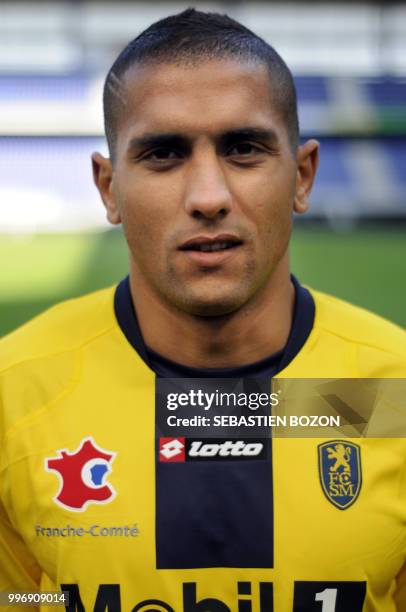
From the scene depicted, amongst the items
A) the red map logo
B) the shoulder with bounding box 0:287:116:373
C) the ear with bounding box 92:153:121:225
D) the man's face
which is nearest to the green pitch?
the shoulder with bounding box 0:287:116:373

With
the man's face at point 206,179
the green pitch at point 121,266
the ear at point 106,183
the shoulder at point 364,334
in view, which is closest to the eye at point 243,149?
the man's face at point 206,179

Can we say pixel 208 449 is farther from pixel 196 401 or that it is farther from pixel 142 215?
pixel 142 215

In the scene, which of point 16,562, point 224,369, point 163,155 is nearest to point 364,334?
point 224,369

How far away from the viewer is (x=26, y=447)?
4.46 ft

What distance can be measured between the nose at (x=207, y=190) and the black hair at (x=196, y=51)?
175 mm

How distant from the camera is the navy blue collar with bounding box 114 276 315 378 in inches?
55.9

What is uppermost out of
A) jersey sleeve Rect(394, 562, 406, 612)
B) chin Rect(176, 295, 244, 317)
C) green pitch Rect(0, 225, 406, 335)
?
chin Rect(176, 295, 244, 317)

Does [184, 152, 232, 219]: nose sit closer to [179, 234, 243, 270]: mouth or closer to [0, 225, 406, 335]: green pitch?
[179, 234, 243, 270]: mouth

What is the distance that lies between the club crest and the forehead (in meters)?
0.54

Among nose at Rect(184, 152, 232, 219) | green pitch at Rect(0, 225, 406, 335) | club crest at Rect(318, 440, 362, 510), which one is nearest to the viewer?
nose at Rect(184, 152, 232, 219)

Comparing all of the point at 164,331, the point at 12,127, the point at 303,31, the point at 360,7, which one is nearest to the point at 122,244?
the point at 12,127

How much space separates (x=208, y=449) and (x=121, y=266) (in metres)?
2.90

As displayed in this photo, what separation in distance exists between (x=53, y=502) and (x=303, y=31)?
10.3 meters

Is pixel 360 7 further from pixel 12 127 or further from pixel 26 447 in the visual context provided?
pixel 26 447
